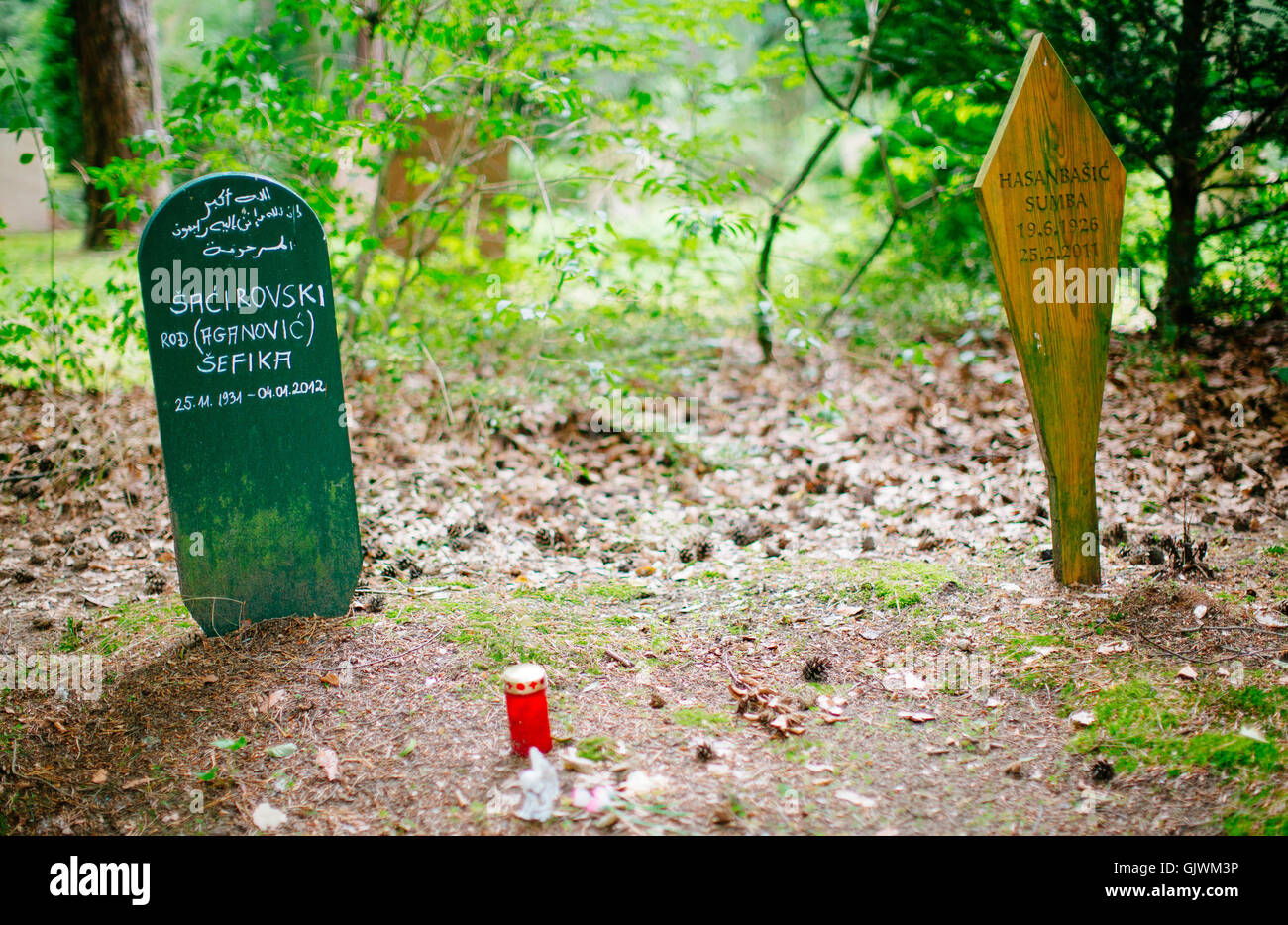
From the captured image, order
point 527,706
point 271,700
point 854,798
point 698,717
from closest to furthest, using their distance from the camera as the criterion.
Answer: point 854,798, point 527,706, point 698,717, point 271,700

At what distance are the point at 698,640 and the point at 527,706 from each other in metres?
1.02

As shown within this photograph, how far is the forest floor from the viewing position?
247cm

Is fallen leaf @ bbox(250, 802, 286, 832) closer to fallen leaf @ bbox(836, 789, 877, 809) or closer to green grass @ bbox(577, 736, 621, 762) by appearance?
green grass @ bbox(577, 736, 621, 762)

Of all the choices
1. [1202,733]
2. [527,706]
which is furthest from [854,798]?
[1202,733]

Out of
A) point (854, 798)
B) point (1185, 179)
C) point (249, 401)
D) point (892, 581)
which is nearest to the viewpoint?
point (854, 798)

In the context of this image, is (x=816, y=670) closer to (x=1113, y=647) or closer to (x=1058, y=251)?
(x=1113, y=647)

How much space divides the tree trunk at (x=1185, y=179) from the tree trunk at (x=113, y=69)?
7.42 metres

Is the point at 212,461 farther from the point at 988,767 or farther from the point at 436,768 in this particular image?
the point at 988,767

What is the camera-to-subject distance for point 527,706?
8.45 ft

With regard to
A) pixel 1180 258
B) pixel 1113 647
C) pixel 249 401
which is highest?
pixel 1180 258

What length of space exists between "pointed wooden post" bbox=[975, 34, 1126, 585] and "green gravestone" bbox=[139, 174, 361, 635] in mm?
2667

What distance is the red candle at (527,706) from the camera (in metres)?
2.56

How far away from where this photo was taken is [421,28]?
482 centimetres

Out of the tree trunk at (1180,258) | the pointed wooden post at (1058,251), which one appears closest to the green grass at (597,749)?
the pointed wooden post at (1058,251)
